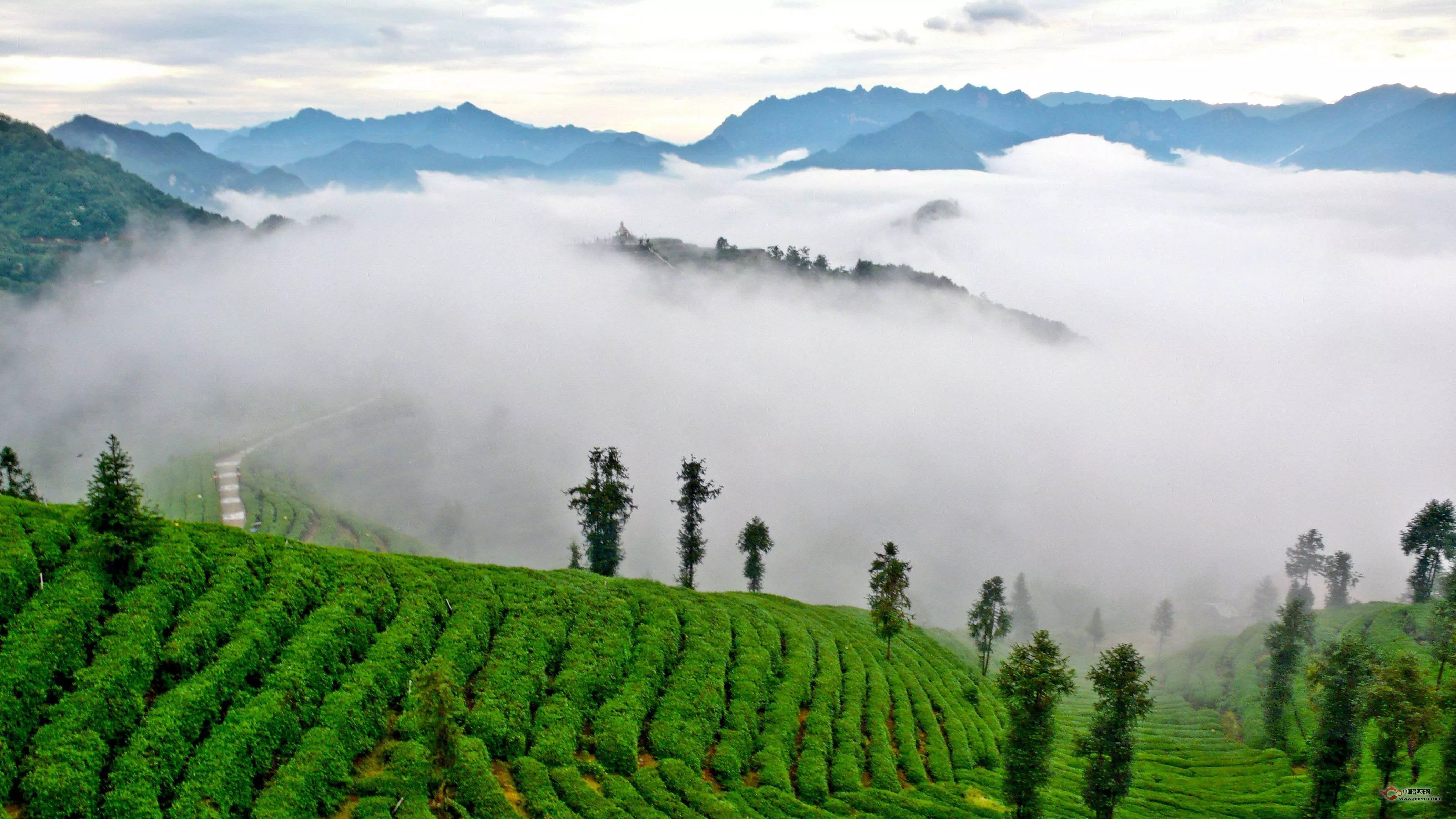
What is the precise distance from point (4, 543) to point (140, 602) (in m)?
8.31

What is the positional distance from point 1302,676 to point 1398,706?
216 feet

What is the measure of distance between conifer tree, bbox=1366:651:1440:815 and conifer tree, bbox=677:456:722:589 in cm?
6878

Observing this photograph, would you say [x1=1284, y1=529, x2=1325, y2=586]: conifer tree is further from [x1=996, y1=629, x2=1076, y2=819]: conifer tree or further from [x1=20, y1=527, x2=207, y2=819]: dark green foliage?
[x1=20, y1=527, x2=207, y2=819]: dark green foliage

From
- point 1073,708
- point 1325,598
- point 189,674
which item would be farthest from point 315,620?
point 1325,598

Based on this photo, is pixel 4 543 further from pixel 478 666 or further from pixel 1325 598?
pixel 1325 598

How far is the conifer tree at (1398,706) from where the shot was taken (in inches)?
2180

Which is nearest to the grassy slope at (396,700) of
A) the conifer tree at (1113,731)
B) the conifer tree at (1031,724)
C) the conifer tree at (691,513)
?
the conifer tree at (1031,724)

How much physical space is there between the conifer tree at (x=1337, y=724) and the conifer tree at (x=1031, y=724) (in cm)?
2339

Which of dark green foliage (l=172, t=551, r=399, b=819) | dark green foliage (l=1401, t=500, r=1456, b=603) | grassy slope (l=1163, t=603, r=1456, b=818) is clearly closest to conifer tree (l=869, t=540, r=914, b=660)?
grassy slope (l=1163, t=603, r=1456, b=818)

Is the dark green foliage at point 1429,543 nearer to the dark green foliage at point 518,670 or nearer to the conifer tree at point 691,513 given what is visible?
the conifer tree at point 691,513

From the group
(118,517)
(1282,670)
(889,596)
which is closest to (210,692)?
(118,517)

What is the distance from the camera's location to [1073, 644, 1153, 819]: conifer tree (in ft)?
168

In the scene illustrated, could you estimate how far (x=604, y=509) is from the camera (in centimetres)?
9988
